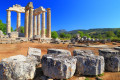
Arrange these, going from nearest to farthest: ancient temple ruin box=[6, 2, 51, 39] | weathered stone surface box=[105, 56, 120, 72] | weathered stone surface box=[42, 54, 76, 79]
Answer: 1. weathered stone surface box=[42, 54, 76, 79]
2. weathered stone surface box=[105, 56, 120, 72]
3. ancient temple ruin box=[6, 2, 51, 39]

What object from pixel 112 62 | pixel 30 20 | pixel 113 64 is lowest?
pixel 113 64

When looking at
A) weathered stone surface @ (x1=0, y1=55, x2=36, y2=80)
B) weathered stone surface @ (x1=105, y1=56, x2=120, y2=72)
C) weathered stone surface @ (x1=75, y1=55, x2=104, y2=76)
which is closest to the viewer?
weathered stone surface @ (x1=0, y1=55, x2=36, y2=80)

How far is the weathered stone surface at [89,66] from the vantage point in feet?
14.4

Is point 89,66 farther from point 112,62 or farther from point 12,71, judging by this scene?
point 12,71

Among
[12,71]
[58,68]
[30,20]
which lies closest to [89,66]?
[58,68]

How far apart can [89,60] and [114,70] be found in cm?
190

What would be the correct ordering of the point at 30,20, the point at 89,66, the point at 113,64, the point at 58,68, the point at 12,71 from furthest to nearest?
the point at 30,20, the point at 113,64, the point at 89,66, the point at 58,68, the point at 12,71

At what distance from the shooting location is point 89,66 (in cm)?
441

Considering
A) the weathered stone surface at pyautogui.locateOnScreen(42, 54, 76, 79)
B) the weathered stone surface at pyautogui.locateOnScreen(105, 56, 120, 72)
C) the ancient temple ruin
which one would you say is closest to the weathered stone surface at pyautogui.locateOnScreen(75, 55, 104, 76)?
the weathered stone surface at pyautogui.locateOnScreen(42, 54, 76, 79)

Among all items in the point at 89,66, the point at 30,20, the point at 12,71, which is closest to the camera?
the point at 12,71

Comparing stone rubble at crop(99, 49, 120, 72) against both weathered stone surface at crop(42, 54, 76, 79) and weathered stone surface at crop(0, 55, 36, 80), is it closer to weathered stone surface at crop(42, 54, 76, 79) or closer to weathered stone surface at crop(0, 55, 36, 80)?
weathered stone surface at crop(42, 54, 76, 79)

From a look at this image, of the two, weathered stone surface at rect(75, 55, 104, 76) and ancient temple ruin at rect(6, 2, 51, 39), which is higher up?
ancient temple ruin at rect(6, 2, 51, 39)

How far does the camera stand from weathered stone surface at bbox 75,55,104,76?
440 centimetres

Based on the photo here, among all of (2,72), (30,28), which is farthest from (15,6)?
(2,72)
